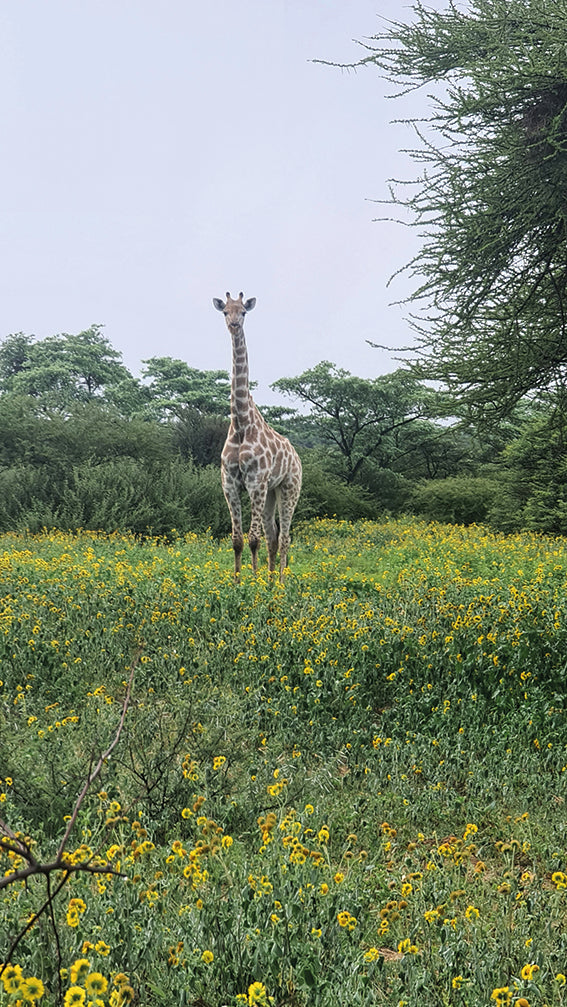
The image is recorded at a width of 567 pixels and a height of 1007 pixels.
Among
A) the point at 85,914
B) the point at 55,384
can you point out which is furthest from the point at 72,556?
the point at 55,384

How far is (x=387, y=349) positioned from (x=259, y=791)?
6.21 metres

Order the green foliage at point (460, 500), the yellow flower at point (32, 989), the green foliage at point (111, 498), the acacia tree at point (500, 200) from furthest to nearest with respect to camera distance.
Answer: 1. the green foliage at point (460, 500)
2. the green foliage at point (111, 498)
3. the acacia tree at point (500, 200)
4. the yellow flower at point (32, 989)

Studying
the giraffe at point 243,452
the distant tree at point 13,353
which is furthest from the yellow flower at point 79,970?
the distant tree at point 13,353

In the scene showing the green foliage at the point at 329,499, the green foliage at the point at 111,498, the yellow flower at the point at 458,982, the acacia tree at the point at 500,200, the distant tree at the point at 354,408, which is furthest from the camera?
the distant tree at the point at 354,408

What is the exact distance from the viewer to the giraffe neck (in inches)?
392

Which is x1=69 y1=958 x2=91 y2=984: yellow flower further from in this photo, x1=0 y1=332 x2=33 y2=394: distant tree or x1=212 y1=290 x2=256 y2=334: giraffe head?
x1=0 y1=332 x2=33 y2=394: distant tree

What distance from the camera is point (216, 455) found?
23891mm

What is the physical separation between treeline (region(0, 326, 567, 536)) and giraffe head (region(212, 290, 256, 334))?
2.47m

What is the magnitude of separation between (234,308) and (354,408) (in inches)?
824

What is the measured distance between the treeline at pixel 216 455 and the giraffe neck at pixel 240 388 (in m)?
2.26

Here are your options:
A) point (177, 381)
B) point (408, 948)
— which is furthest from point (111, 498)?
point (177, 381)

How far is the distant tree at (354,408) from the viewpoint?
97.9 ft

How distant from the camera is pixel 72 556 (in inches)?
449

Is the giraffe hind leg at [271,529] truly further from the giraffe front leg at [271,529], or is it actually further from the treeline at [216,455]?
the treeline at [216,455]
